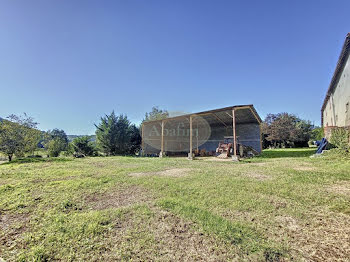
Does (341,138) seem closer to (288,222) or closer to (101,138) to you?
(288,222)

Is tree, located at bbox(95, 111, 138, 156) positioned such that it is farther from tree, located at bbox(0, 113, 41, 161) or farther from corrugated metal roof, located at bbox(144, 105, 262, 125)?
corrugated metal roof, located at bbox(144, 105, 262, 125)

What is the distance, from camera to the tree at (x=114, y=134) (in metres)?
14.4

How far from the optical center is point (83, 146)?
14.5m

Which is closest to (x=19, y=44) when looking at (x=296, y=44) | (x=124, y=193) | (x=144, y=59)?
(x=144, y=59)

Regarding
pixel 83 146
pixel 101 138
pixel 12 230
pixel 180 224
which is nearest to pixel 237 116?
pixel 180 224

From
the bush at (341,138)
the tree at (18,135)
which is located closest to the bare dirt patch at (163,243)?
the bush at (341,138)

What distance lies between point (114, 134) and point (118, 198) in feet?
41.0

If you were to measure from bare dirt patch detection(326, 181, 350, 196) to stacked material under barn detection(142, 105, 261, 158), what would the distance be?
9.41 meters

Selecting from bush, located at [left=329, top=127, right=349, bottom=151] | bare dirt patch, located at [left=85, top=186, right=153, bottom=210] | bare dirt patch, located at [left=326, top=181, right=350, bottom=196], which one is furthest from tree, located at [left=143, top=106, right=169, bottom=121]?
bare dirt patch, located at [left=326, top=181, right=350, bottom=196]

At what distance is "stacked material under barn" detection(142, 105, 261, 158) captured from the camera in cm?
1338

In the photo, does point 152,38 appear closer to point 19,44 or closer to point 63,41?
point 63,41

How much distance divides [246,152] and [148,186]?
31.9 ft

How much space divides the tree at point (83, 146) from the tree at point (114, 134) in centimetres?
95

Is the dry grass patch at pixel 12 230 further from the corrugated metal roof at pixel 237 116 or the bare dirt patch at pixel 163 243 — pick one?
the corrugated metal roof at pixel 237 116
